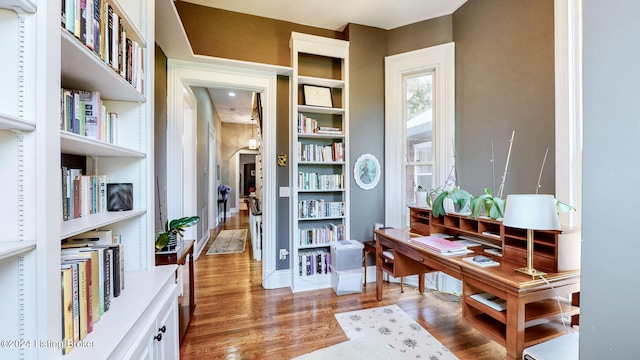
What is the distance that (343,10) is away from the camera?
2805 mm

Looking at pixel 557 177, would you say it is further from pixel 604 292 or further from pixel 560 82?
pixel 604 292

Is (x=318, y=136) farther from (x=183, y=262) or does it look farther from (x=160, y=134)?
(x=183, y=262)

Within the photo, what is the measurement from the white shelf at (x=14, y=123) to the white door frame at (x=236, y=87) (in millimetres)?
2096

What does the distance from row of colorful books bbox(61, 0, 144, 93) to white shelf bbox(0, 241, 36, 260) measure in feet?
2.40

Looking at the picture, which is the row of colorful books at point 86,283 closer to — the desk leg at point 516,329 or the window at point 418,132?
the desk leg at point 516,329

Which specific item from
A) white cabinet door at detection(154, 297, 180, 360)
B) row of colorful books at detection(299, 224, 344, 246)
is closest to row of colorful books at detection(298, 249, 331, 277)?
row of colorful books at detection(299, 224, 344, 246)

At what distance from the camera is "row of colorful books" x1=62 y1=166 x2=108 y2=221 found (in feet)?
3.48

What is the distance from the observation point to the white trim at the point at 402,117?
2824mm

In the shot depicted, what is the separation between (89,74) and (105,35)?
7.5 inches

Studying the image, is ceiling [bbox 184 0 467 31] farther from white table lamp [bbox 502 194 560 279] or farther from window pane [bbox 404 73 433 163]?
white table lamp [bbox 502 194 560 279]

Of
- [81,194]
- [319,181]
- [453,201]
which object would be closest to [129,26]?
[81,194]

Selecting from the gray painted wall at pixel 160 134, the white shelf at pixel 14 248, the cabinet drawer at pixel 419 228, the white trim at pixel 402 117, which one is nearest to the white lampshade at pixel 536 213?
the cabinet drawer at pixel 419 228

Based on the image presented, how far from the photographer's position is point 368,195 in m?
3.15

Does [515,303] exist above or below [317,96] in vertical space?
below
